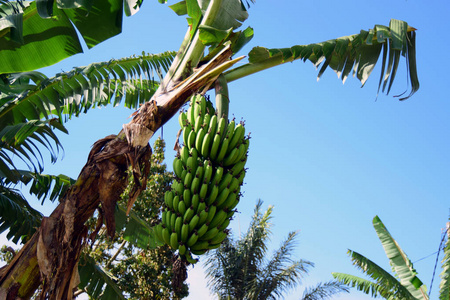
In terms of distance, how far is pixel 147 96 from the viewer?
5.94 meters

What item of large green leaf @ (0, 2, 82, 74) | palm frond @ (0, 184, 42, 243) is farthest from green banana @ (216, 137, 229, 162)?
palm frond @ (0, 184, 42, 243)

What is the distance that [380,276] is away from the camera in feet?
26.3

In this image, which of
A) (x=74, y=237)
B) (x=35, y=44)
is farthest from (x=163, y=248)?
(x=74, y=237)

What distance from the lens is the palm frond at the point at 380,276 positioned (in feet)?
25.8

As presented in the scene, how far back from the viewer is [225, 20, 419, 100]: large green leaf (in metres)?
3.69

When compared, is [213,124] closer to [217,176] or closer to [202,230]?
[217,176]

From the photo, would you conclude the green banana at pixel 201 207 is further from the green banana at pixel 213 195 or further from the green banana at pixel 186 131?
the green banana at pixel 186 131

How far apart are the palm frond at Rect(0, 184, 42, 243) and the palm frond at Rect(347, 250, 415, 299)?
556 centimetres

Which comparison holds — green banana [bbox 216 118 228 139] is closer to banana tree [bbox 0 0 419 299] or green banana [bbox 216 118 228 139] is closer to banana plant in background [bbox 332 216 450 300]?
banana tree [bbox 0 0 419 299]

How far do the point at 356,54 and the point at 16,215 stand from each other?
4113 millimetres

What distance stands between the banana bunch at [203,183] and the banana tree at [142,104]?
0.24 metres

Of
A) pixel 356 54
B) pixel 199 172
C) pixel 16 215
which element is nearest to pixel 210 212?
pixel 199 172

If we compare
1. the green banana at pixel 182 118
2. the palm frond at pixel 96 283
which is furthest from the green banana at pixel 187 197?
the palm frond at pixel 96 283

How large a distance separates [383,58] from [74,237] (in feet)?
9.56
